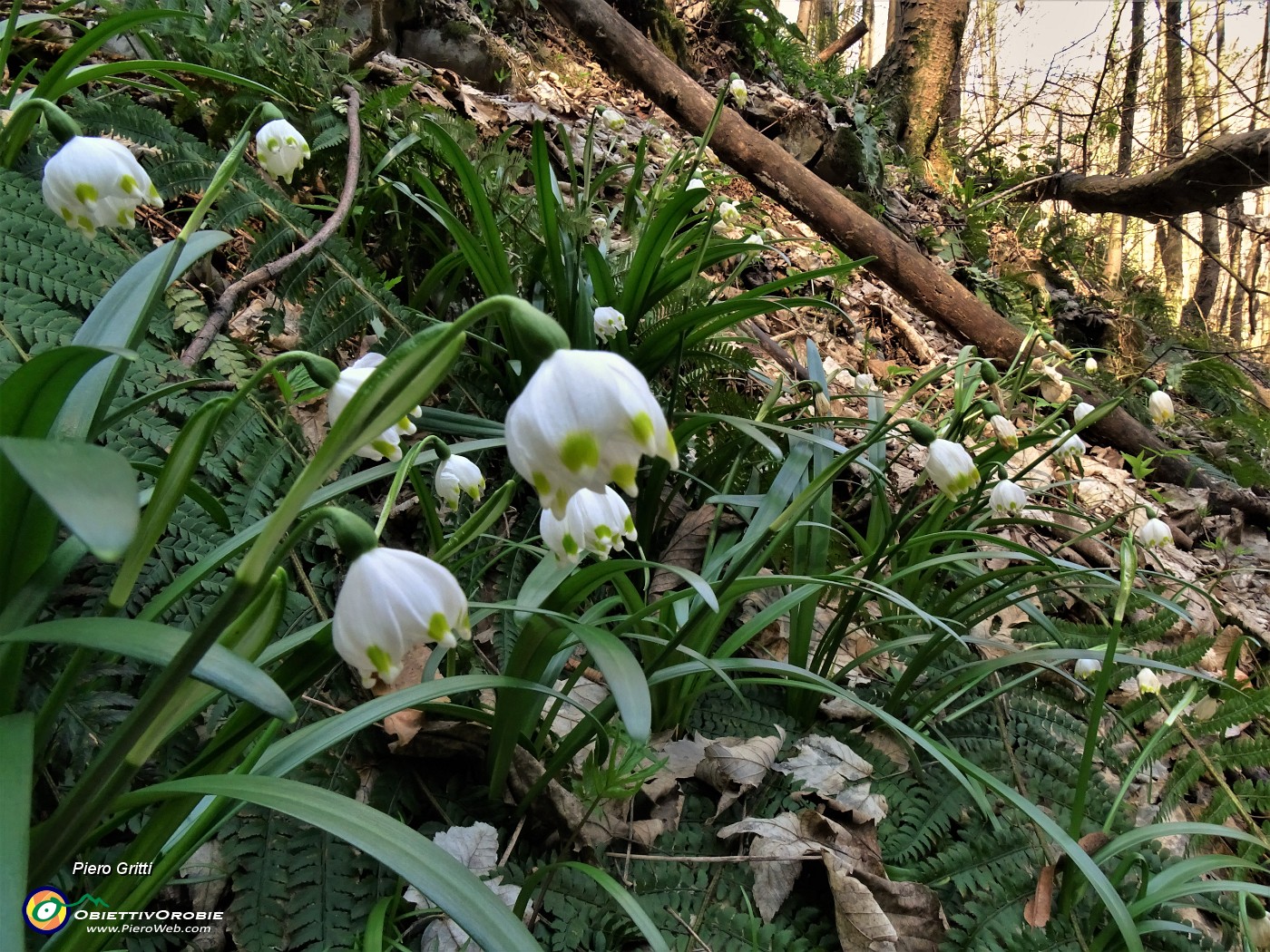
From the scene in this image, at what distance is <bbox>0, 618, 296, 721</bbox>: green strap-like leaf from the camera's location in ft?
2.14

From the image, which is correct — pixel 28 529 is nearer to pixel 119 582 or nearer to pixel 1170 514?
pixel 119 582

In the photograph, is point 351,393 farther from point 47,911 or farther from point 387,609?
point 47,911

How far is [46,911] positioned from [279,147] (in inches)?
56.8

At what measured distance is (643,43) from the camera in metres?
4.09

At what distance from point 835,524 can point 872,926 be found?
1.35 metres

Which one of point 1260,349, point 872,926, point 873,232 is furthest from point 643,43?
point 1260,349

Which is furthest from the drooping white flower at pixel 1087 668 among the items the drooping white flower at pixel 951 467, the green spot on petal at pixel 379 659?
the green spot on petal at pixel 379 659

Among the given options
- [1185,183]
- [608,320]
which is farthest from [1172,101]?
[608,320]

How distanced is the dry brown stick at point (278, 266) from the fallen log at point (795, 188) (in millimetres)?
2283

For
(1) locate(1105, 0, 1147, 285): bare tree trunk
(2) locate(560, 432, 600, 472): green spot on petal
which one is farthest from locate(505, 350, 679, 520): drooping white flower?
(1) locate(1105, 0, 1147, 285): bare tree trunk

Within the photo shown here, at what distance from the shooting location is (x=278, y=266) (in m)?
1.76

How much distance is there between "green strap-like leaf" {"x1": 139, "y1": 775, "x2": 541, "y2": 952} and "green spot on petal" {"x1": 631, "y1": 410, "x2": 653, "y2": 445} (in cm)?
48

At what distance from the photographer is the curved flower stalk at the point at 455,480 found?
4.40 ft

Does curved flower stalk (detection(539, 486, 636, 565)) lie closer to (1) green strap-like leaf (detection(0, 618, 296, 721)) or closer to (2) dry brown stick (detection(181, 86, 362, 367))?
(1) green strap-like leaf (detection(0, 618, 296, 721))
